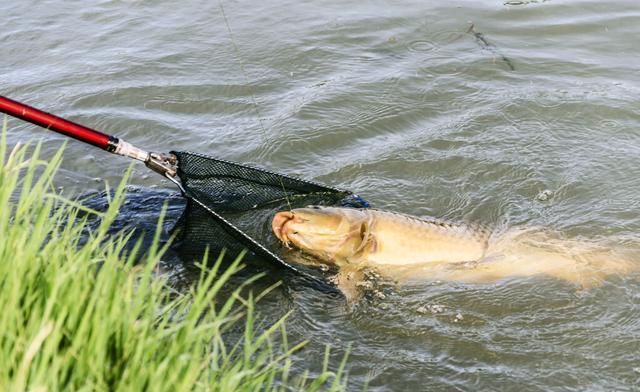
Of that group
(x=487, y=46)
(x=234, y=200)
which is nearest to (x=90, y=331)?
(x=234, y=200)

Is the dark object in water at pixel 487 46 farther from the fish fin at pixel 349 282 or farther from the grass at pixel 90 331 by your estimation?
the grass at pixel 90 331

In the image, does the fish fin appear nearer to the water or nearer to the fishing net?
the water

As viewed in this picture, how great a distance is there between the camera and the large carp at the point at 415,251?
17.0 feet

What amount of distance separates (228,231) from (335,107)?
3.06m

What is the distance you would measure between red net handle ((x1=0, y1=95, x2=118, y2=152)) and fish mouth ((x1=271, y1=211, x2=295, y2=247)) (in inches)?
41.8

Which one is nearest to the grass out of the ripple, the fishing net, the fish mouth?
the fishing net

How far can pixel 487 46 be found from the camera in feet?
28.9

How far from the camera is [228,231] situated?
4.79m

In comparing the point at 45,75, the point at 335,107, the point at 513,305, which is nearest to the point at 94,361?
the point at 513,305

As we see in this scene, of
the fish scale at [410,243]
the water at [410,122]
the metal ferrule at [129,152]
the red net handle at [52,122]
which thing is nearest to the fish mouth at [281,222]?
the water at [410,122]

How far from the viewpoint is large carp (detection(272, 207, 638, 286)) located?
5.18 meters

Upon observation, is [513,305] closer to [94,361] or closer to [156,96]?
[94,361]

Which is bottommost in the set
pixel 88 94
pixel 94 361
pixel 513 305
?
pixel 513 305

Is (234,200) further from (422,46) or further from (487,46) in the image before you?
(487,46)
